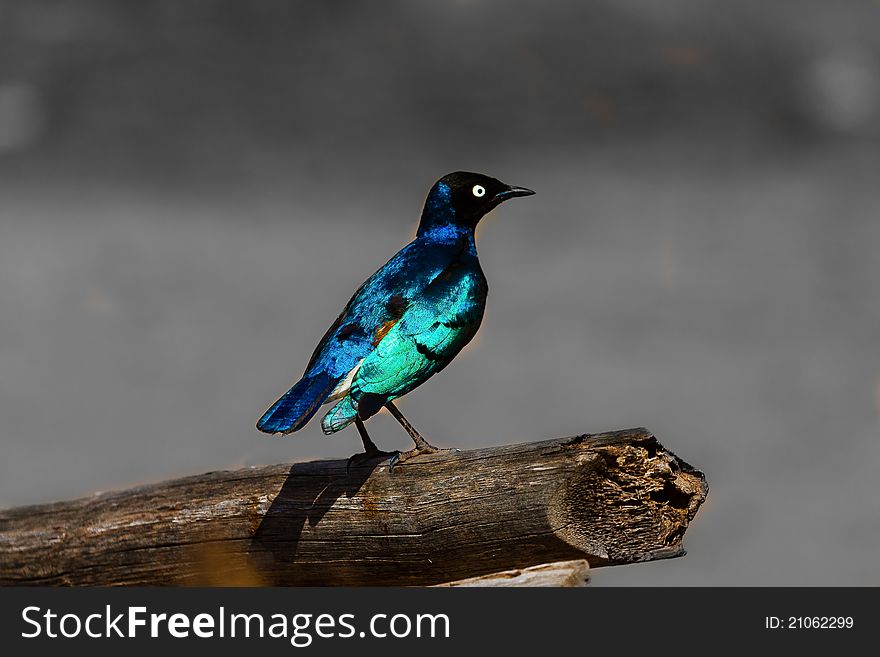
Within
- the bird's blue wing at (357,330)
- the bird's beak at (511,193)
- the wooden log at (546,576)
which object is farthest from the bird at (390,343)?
the wooden log at (546,576)

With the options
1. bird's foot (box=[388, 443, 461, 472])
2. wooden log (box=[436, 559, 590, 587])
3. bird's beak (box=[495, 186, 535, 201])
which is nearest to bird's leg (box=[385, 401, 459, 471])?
bird's foot (box=[388, 443, 461, 472])

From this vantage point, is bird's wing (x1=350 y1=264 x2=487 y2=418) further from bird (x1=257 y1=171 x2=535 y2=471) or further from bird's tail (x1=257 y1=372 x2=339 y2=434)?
bird's tail (x1=257 y1=372 x2=339 y2=434)

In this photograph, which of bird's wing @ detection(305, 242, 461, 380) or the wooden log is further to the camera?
bird's wing @ detection(305, 242, 461, 380)

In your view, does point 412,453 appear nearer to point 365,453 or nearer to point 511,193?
point 365,453

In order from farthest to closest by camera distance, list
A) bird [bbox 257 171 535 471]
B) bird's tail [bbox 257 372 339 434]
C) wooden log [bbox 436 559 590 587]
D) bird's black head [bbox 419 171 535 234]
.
Result: bird's black head [bbox 419 171 535 234]
bird [bbox 257 171 535 471]
bird's tail [bbox 257 372 339 434]
wooden log [bbox 436 559 590 587]

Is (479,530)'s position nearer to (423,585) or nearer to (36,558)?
(423,585)

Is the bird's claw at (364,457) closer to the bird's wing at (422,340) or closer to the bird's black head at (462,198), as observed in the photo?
the bird's wing at (422,340)

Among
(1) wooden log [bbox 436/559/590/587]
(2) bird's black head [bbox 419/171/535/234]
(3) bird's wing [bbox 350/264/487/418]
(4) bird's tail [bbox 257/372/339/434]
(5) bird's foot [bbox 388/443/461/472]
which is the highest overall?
(2) bird's black head [bbox 419/171/535/234]

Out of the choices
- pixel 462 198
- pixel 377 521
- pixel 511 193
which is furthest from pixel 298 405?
pixel 511 193

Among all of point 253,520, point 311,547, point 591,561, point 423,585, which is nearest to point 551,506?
point 591,561
